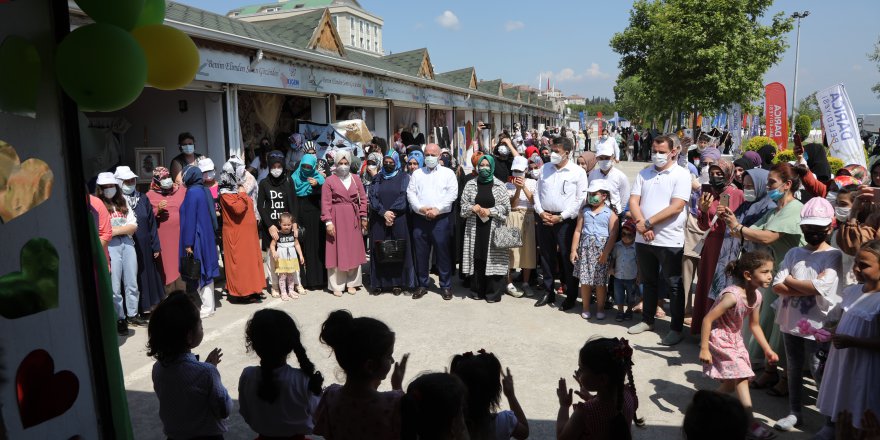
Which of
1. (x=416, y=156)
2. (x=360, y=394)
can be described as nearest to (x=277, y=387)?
(x=360, y=394)

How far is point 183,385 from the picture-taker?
2646 mm

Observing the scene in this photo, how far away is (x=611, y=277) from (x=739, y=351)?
2759 mm

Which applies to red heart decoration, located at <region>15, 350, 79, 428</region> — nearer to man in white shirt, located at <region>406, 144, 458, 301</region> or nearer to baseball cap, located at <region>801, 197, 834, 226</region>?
baseball cap, located at <region>801, 197, 834, 226</region>

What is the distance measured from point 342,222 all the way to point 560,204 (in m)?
2.64

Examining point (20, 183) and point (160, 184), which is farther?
point (160, 184)

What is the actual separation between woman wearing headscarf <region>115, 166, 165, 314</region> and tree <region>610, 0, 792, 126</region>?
1809 centimetres

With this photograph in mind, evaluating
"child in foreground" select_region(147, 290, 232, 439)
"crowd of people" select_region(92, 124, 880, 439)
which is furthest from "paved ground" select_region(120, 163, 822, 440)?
"child in foreground" select_region(147, 290, 232, 439)

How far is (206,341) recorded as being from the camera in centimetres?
551

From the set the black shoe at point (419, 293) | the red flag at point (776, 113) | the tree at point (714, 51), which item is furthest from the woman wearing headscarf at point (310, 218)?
the tree at point (714, 51)

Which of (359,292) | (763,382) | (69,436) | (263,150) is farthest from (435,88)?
(69,436)

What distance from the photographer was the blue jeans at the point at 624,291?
5969 millimetres

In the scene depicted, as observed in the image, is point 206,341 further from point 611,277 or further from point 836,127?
point 836,127

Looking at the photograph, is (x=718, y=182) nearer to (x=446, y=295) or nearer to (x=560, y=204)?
(x=560, y=204)

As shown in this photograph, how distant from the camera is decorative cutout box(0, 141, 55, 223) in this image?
77.1 inches
